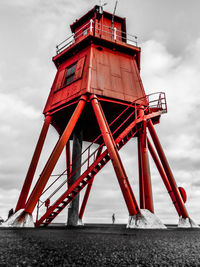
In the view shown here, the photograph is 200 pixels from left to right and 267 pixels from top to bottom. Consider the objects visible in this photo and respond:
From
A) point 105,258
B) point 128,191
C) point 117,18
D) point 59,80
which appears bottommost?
point 105,258

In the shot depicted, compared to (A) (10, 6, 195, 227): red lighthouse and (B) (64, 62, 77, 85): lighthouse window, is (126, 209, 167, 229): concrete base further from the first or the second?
(B) (64, 62, 77, 85): lighthouse window

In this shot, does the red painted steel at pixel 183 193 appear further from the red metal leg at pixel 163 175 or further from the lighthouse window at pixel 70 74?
the lighthouse window at pixel 70 74

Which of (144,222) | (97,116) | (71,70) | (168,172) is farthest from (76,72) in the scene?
(144,222)

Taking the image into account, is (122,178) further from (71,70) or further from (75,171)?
(71,70)

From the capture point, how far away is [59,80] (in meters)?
12.5

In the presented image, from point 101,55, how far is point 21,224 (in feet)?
29.8

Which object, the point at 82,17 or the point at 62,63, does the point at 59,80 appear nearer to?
the point at 62,63

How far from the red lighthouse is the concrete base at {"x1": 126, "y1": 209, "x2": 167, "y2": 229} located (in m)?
0.12

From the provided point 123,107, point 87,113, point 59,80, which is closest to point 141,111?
point 123,107

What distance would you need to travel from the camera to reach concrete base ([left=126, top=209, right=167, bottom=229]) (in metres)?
7.25

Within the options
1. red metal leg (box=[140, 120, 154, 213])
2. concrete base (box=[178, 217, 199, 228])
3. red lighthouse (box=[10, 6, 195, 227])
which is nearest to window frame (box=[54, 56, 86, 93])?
red lighthouse (box=[10, 6, 195, 227])

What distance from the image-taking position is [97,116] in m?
9.34

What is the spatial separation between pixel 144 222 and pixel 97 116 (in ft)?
15.0

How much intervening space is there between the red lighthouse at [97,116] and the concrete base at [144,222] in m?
0.12
